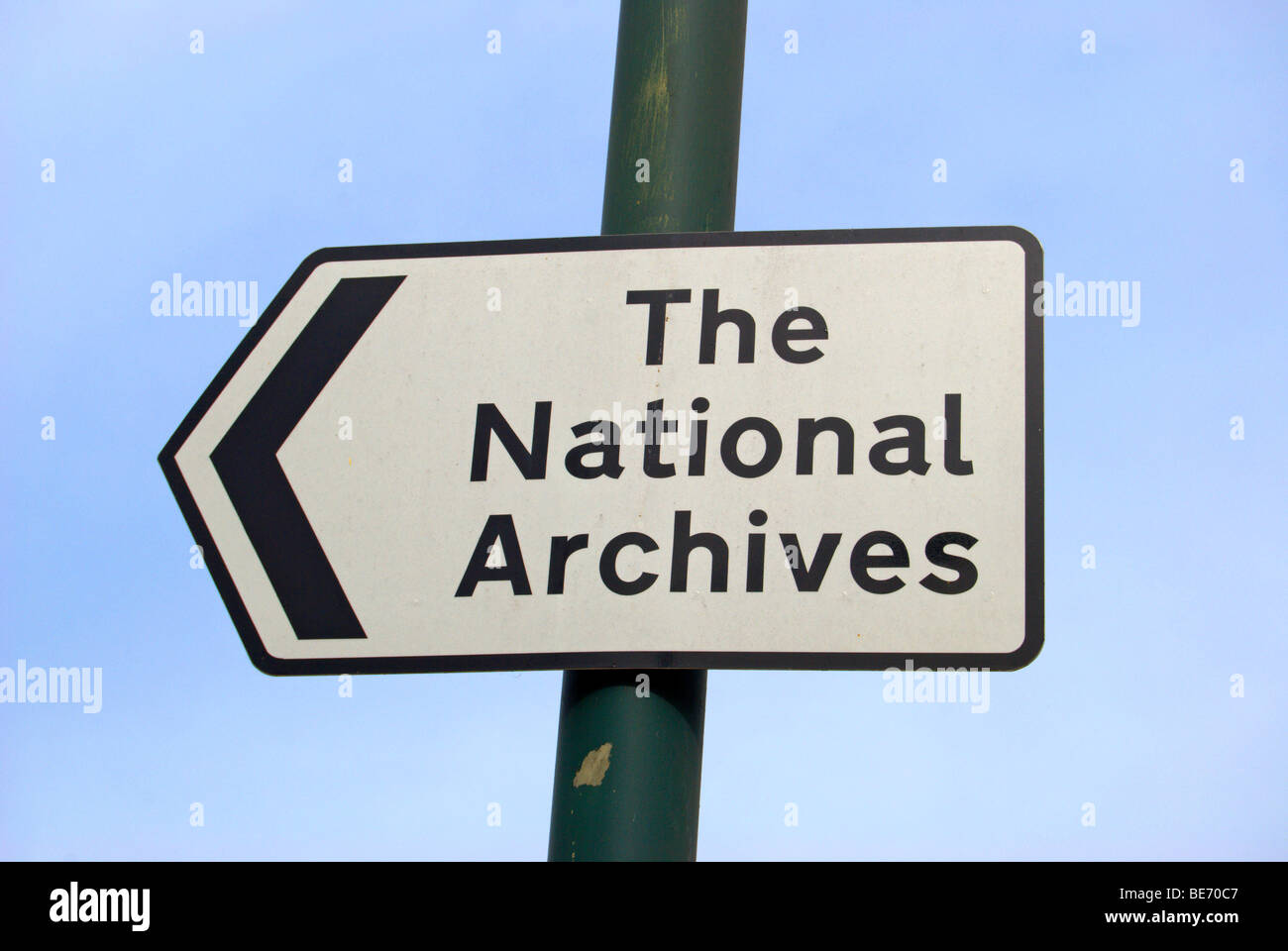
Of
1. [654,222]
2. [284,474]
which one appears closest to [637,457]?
[654,222]

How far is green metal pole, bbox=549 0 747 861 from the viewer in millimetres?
1404

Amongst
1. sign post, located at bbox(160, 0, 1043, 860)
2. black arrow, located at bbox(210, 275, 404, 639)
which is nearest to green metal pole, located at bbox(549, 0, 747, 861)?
sign post, located at bbox(160, 0, 1043, 860)

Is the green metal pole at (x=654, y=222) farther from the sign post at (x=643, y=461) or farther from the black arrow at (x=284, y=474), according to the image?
the black arrow at (x=284, y=474)

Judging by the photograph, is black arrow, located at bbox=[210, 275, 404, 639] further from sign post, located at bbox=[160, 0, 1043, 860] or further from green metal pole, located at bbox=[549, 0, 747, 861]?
green metal pole, located at bbox=[549, 0, 747, 861]

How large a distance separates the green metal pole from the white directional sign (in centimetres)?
6

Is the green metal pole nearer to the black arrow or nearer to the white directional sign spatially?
the white directional sign

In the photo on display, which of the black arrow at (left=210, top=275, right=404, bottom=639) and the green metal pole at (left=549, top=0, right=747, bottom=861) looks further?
the black arrow at (left=210, top=275, right=404, bottom=639)

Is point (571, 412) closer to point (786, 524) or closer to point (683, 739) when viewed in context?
point (786, 524)

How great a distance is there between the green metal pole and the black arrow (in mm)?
340

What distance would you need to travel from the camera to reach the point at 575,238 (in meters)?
1.63

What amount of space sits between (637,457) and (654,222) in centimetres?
35

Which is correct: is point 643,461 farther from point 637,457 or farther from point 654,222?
Answer: point 654,222
